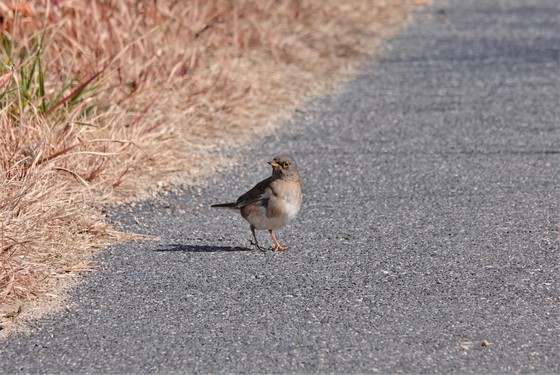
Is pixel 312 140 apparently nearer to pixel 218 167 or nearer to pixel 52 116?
pixel 218 167

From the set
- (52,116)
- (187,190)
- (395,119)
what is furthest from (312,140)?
(52,116)

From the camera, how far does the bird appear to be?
21.3 ft

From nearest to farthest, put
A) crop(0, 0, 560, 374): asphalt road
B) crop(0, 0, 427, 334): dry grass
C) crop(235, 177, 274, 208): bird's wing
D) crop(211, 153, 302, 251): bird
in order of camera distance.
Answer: crop(0, 0, 560, 374): asphalt road → crop(0, 0, 427, 334): dry grass → crop(211, 153, 302, 251): bird → crop(235, 177, 274, 208): bird's wing

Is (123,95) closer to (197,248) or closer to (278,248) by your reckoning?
(197,248)

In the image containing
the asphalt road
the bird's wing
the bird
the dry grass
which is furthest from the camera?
the bird's wing

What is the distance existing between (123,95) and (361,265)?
3.33 meters

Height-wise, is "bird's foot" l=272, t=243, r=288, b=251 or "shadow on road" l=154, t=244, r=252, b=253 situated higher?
"bird's foot" l=272, t=243, r=288, b=251

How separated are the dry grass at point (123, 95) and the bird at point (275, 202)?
81 cm

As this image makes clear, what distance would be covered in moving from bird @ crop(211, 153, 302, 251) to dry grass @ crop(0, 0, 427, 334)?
2.67 ft

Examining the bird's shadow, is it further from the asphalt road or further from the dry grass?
the dry grass

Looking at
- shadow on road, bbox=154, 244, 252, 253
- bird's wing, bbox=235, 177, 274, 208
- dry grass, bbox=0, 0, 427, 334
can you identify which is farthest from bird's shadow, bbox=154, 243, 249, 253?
dry grass, bbox=0, 0, 427, 334

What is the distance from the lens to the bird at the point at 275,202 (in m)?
6.48

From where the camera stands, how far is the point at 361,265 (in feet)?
20.5

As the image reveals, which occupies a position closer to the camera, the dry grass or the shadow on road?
the dry grass
